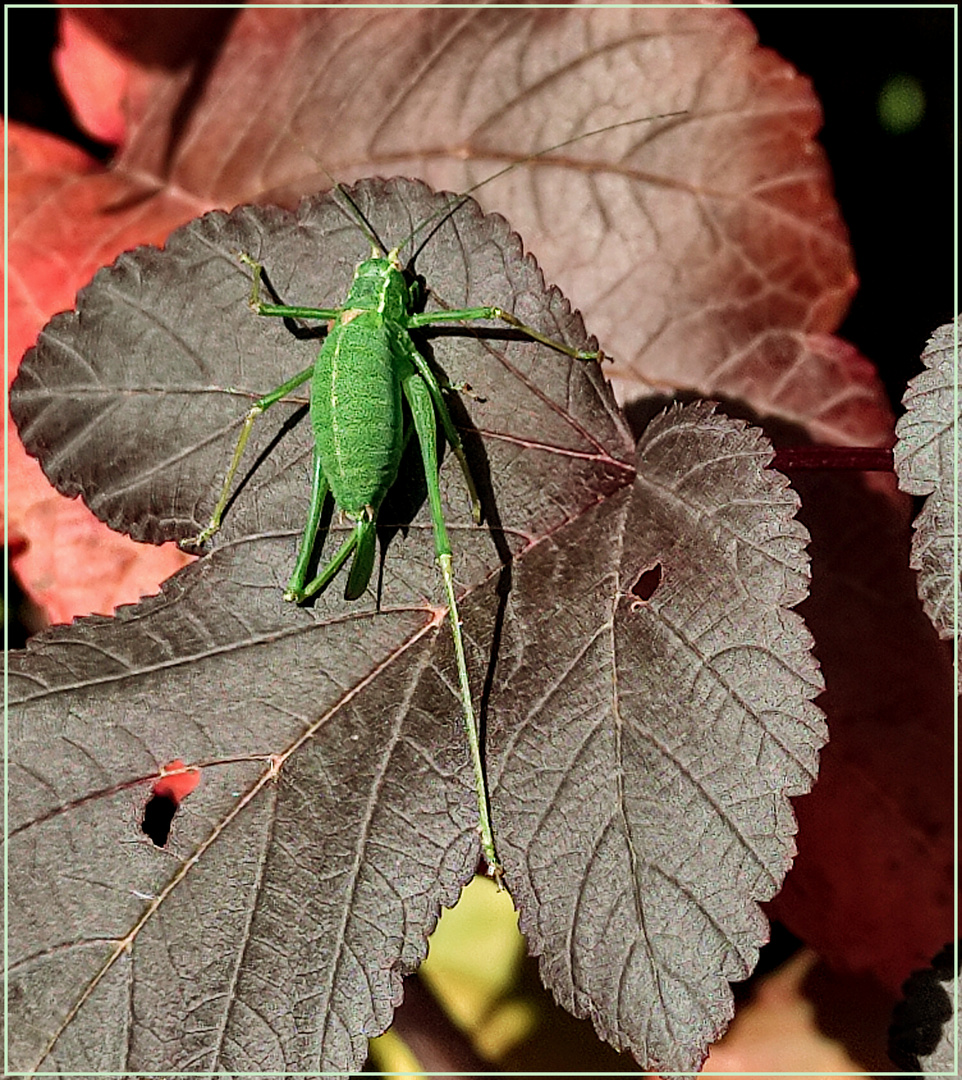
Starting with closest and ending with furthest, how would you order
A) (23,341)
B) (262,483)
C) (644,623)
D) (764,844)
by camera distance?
(764,844)
(644,623)
(262,483)
(23,341)

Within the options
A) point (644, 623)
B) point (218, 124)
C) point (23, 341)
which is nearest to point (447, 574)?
point (644, 623)

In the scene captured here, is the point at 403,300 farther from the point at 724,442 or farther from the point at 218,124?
the point at 218,124

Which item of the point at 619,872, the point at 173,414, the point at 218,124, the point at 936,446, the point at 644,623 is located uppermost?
the point at 218,124

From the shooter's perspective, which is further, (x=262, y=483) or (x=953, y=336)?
(x=262, y=483)

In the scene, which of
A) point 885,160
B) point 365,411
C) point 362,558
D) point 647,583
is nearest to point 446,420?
point 365,411

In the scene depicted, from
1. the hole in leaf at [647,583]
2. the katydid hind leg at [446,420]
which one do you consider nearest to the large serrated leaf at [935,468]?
the hole in leaf at [647,583]

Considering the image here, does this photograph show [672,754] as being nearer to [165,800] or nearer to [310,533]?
[310,533]

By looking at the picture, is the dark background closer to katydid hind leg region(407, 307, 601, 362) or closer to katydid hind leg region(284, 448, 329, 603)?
katydid hind leg region(407, 307, 601, 362)
